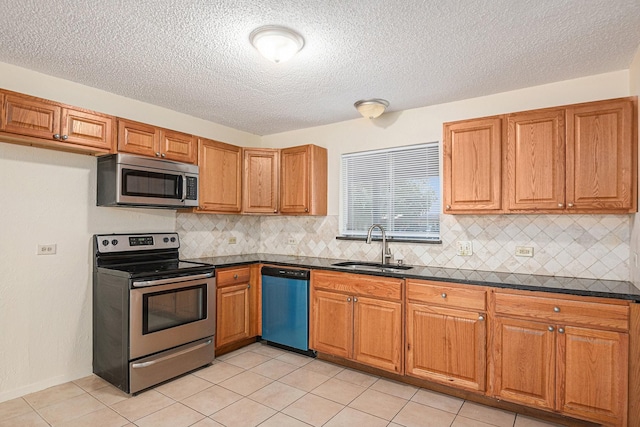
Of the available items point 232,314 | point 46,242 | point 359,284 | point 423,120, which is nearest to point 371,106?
point 423,120

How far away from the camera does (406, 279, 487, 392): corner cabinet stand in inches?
101

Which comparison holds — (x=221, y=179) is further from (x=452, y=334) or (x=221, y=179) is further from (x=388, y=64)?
(x=452, y=334)

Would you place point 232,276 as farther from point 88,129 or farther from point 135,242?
point 88,129

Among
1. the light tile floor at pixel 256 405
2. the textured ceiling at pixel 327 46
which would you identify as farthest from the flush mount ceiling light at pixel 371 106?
the light tile floor at pixel 256 405

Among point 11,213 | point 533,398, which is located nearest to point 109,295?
point 11,213

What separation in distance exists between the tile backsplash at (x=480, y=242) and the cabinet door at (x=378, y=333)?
69 cm

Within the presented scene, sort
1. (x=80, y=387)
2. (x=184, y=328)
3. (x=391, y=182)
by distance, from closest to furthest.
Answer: (x=80, y=387) < (x=184, y=328) < (x=391, y=182)

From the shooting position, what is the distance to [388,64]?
8.36 feet

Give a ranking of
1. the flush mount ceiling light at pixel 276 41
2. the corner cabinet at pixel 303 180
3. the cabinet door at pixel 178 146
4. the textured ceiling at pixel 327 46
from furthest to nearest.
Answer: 1. the corner cabinet at pixel 303 180
2. the cabinet door at pixel 178 146
3. the flush mount ceiling light at pixel 276 41
4. the textured ceiling at pixel 327 46

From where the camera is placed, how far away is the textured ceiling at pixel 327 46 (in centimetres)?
189

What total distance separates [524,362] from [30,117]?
3.79 m

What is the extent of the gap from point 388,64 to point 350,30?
1.81 ft

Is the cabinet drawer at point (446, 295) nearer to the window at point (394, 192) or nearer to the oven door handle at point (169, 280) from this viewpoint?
the window at point (394, 192)

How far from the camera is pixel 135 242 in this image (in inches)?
128
